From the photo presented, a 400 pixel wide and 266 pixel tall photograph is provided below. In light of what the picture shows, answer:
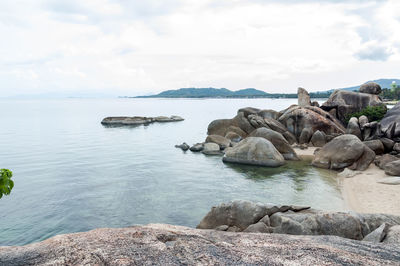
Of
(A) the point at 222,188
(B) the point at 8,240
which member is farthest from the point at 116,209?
(A) the point at 222,188

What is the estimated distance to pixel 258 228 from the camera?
1155 cm

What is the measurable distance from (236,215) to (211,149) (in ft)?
77.8

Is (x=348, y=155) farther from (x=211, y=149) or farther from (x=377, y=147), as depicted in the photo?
(x=211, y=149)

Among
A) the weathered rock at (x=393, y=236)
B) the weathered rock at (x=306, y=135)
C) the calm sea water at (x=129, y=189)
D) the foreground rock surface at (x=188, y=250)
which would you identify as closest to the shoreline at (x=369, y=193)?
the calm sea water at (x=129, y=189)

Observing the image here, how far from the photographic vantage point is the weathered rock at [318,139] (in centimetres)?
3697

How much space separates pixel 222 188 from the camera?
72.6ft

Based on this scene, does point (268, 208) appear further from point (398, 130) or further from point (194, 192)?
point (398, 130)

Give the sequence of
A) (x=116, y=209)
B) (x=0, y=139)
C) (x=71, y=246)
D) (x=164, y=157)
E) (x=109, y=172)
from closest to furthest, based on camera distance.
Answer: (x=71, y=246), (x=116, y=209), (x=109, y=172), (x=164, y=157), (x=0, y=139)

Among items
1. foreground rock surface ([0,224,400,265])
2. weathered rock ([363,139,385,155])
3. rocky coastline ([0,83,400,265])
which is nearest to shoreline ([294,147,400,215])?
rocky coastline ([0,83,400,265])

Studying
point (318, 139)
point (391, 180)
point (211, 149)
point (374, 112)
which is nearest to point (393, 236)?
point (391, 180)

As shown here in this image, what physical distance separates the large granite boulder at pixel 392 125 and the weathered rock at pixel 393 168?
1047 centimetres

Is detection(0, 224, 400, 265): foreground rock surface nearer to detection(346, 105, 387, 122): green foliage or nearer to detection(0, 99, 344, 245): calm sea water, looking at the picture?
detection(0, 99, 344, 245): calm sea water

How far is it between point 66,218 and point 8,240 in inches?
121

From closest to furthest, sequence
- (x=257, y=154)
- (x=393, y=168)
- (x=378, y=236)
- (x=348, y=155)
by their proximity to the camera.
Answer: (x=378, y=236) < (x=393, y=168) < (x=348, y=155) < (x=257, y=154)
